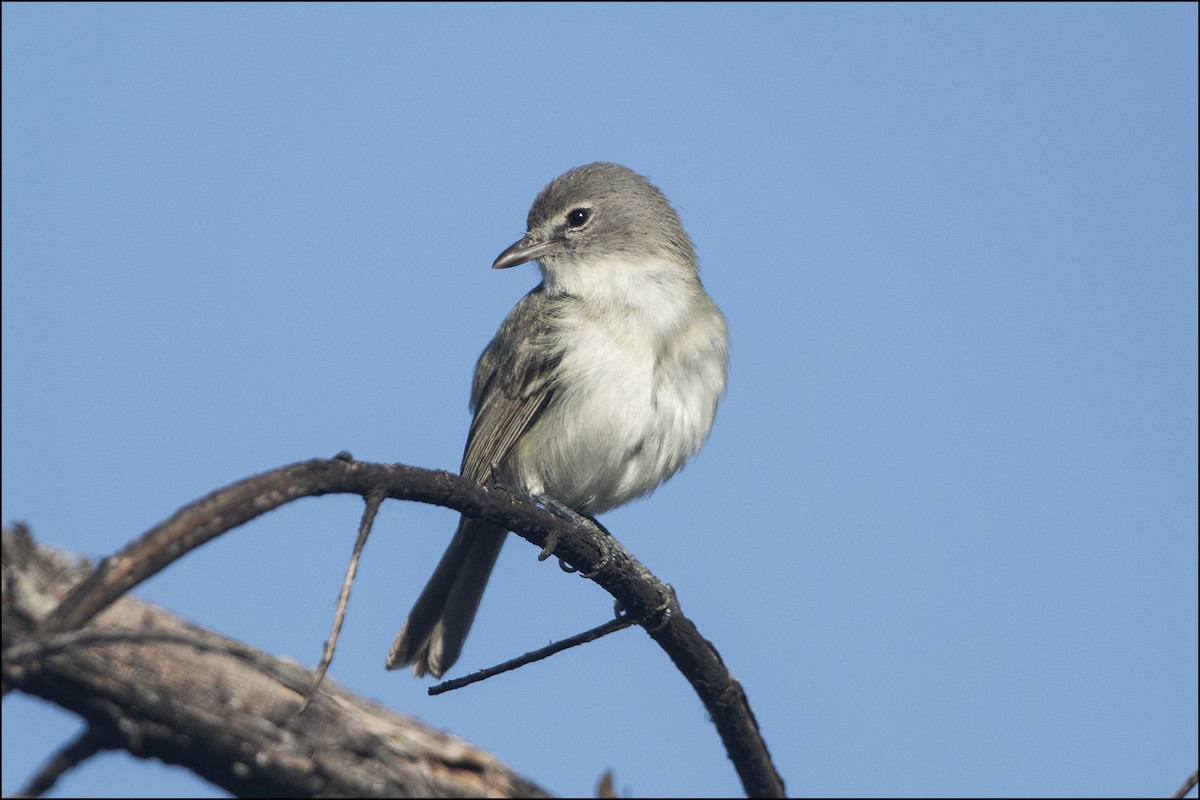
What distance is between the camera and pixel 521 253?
8.34m

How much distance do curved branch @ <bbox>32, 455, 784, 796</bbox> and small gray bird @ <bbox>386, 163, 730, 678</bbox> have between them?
560 millimetres

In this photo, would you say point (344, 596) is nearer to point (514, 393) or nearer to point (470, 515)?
point (470, 515)

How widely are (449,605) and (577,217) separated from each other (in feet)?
9.47

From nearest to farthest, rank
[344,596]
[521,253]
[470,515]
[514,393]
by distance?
[344,596], [470,515], [514,393], [521,253]

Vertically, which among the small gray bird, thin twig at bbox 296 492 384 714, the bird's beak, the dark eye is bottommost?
thin twig at bbox 296 492 384 714

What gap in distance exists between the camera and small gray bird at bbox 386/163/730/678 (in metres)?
7.05

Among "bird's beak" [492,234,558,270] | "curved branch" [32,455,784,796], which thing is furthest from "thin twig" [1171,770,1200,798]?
"bird's beak" [492,234,558,270]

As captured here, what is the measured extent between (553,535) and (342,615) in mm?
2058

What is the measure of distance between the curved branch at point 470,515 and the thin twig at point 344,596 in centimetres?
8

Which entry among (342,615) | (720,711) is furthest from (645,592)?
(342,615)

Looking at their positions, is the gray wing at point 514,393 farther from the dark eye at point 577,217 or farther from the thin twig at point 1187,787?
the thin twig at point 1187,787

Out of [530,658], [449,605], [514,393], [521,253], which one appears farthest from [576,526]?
[521,253]

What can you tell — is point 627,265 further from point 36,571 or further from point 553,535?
point 36,571

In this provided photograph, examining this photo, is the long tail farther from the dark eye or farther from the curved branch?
the dark eye
